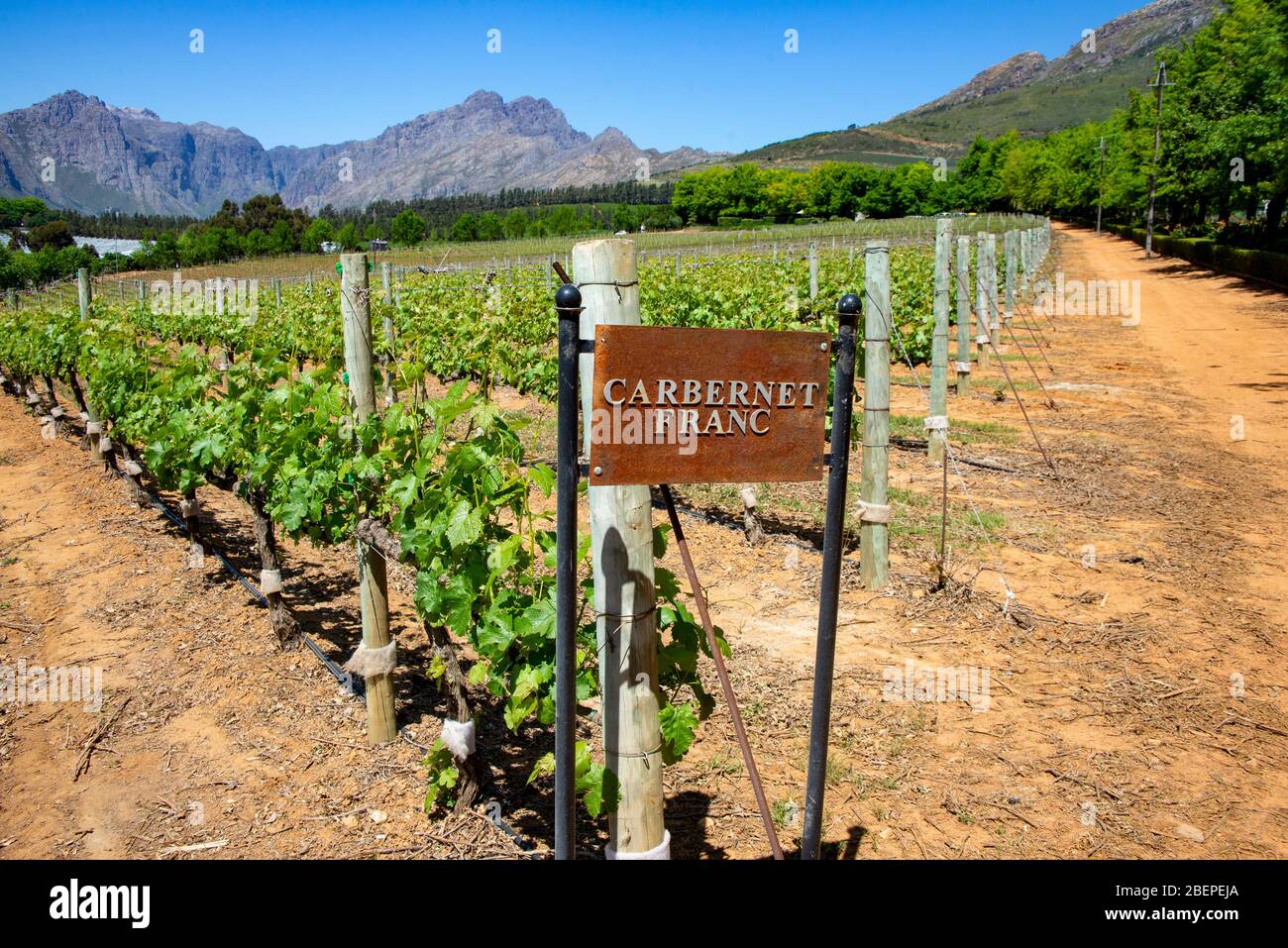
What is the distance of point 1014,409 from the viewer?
1188cm

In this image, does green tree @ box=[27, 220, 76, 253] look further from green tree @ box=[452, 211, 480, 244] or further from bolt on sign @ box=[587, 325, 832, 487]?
bolt on sign @ box=[587, 325, 832, 487]

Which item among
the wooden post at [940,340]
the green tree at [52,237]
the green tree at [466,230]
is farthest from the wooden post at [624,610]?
the green tree at [52,237]

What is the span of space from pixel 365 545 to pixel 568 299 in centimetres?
246

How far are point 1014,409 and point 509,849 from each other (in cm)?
1049

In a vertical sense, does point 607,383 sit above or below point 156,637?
above

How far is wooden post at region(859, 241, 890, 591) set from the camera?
5508 mm

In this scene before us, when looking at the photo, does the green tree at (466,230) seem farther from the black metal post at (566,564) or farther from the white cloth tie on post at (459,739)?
the black metal post at (566,564)

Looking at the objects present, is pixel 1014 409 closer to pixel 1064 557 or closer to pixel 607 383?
pixel 1064 557

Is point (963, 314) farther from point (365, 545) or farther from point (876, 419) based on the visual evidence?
point (365, 545)

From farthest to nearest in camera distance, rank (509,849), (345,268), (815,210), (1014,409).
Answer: (815,210), (1014,409), (345,268), (509,849)

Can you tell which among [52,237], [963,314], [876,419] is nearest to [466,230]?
[52,237]

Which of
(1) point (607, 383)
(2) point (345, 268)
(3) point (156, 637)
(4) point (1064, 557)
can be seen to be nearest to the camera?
(1) point (607, 383)

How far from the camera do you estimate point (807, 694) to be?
182 inches
